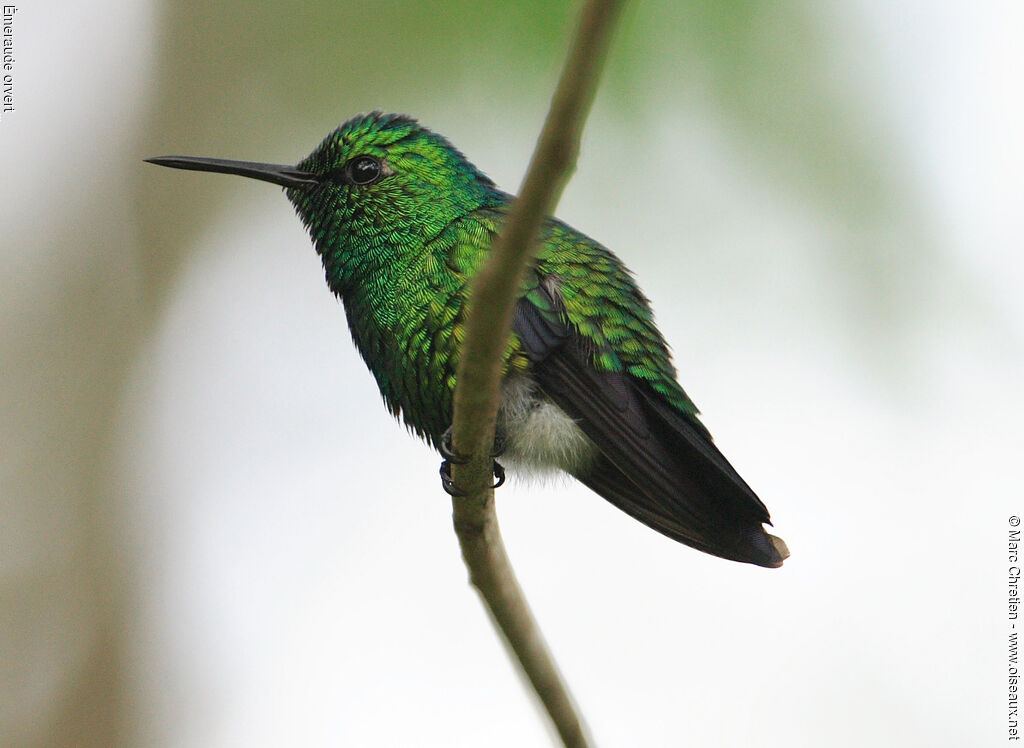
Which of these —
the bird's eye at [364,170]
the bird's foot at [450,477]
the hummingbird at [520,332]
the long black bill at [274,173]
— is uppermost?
the bird's eye at [364,170]

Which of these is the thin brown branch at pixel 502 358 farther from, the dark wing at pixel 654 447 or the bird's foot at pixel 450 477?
the dark wing at pixel 654 447

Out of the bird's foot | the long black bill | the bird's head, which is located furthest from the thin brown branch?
the long black bill

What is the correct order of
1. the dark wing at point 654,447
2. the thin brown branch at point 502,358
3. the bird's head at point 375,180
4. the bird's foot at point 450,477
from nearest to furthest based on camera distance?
the thin brown branch at point 502,358 < the bird's foot at point 450,477 < the dark wing at point 654,447 < the bird's head at point 375,180

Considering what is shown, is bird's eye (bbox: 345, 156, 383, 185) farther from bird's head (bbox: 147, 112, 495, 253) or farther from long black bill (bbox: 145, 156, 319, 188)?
long black bill (bbox: 145, 156, 319, 188)

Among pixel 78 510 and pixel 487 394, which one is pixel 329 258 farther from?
pixel 78 510

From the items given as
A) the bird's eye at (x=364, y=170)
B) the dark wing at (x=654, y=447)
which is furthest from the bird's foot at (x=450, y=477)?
the bird's eye at (x=364, y=170)

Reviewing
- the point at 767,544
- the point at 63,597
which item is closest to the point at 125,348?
the point at 63,597

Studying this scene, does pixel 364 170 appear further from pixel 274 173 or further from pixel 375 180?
pixel 274 173
